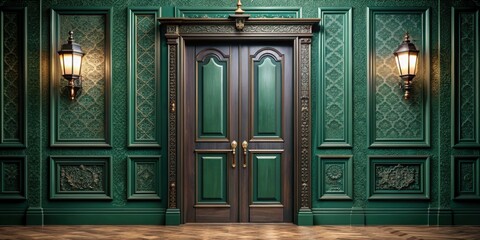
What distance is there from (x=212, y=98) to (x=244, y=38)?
778 millimetres

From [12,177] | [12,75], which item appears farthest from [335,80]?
[12,177]

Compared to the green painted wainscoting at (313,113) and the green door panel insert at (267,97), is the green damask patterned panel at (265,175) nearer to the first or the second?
the green door panel insert at (267,97)

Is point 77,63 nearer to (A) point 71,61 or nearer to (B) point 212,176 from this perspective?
(A) point 71,61

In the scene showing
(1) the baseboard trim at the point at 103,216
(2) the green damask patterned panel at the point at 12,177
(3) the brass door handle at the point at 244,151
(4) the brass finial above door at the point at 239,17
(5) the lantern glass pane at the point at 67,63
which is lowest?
(1) the baseboard trim at the point at 103,216

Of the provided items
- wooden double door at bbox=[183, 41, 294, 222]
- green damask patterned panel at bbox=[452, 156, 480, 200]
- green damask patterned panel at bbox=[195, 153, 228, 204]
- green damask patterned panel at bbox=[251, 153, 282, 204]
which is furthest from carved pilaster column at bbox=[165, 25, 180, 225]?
green damask patterned panel at bbox=[452, 156, 480, 200]

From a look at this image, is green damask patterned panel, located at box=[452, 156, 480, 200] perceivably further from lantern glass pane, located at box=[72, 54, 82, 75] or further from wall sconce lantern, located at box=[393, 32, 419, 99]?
lantern glass pane, located at box=[72, 54, 82, 75]

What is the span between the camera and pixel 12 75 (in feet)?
19.6

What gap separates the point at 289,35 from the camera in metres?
5.91

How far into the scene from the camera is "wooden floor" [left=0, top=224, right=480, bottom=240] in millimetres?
5273

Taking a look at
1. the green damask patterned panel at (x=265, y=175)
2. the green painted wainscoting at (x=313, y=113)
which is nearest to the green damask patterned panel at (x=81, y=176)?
the green painted wainscoting at (x=313, y=113)

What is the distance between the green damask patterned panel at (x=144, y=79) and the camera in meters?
5.96

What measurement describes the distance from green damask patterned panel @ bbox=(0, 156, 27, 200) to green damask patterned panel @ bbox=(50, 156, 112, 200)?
0.34 meters

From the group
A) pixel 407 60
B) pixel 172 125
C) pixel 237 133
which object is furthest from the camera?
pixel 237 133

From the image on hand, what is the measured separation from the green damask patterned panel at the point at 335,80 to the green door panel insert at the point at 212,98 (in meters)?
1.10
